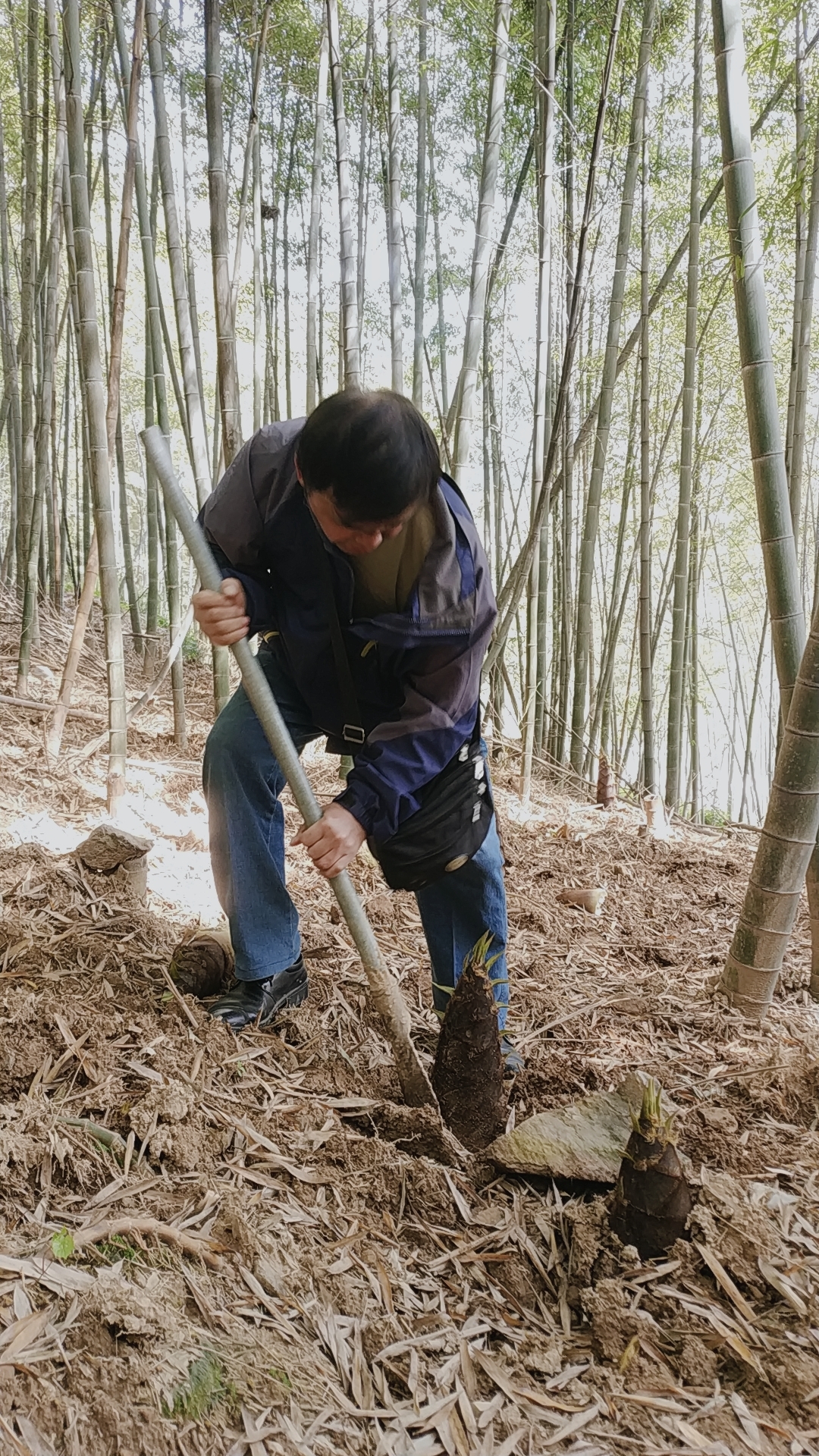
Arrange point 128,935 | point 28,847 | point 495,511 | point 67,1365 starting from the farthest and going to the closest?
point 495,511 → point 28,847 → point 128,935 → point 67,1365

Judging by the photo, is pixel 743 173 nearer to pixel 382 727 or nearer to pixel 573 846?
pixel 382 727

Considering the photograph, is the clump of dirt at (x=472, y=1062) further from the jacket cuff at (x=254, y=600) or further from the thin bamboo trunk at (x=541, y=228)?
the thin bamboo trunk at (x=541, y=228)

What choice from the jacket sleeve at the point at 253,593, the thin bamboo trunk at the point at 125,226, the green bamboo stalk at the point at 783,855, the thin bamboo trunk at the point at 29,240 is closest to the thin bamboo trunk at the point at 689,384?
the thin bamboo trunk at the point at 125,226

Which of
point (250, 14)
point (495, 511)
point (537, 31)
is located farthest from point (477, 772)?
point (495, 511)

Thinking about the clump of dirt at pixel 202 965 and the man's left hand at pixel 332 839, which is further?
the clump of dirt at pixel 202 965

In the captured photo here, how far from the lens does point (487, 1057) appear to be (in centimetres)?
152

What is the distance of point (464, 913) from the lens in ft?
5.97

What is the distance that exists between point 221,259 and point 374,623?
1.97m

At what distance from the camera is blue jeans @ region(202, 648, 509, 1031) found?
1.73 metres

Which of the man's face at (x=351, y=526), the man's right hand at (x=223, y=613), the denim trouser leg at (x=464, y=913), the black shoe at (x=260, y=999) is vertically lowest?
the black shoe at (x=260, y=999)

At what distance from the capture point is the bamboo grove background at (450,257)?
2996 mm

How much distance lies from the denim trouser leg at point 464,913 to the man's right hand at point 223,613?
26.0 inches

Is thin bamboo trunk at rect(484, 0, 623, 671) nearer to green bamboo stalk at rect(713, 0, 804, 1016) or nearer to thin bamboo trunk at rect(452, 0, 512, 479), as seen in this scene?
thin bamboo trunk at rect(452, 0, 512, 479)

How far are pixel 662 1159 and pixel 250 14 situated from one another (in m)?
5.89
